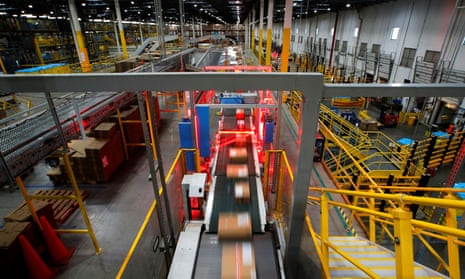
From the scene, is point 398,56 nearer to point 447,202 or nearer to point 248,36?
point 447,202

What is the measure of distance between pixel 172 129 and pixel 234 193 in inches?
300

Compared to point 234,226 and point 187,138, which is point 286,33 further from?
point 234,226

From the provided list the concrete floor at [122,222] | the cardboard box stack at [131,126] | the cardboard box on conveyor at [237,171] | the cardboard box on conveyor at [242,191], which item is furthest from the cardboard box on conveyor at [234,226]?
the cardboard box stack at [131,126]

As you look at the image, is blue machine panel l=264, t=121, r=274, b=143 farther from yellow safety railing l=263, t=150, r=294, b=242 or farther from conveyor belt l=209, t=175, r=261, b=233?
conveyor belt l=209, t=175, r=261, b=233

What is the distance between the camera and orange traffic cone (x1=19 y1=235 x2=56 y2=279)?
4.77 m

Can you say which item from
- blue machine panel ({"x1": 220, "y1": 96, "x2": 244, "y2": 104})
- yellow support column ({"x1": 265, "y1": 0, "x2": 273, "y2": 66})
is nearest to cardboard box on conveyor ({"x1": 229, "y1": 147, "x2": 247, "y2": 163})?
blue machine panel ({"x1": 220, "y1": 96, "x2": 244, "y2": 104})

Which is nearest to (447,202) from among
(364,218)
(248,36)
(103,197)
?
(364,218)

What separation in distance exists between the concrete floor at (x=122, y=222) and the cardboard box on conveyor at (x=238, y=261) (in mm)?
995

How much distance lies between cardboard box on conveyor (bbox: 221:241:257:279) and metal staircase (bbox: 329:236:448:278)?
48.6 inches

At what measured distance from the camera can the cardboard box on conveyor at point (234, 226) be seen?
4602mm

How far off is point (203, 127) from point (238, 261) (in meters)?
4.18

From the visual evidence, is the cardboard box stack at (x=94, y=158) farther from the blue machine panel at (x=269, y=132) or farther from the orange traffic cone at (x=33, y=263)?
the blue machine panel at (x=269, y=132)

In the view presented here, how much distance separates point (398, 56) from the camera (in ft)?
48.9

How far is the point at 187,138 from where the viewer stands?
722cm
